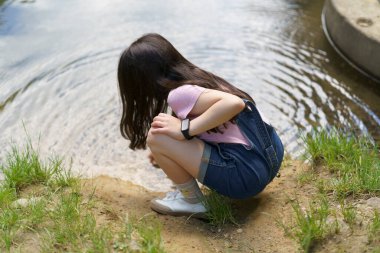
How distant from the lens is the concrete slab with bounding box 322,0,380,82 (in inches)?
186

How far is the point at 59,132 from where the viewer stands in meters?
3.99

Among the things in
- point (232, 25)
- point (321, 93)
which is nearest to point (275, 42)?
point (232, 25)

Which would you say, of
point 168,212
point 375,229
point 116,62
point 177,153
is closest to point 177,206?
point 168,212

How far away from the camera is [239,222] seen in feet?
8.84

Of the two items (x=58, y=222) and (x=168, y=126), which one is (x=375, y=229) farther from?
(x=58, y=222)

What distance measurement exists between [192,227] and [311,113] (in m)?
2.00

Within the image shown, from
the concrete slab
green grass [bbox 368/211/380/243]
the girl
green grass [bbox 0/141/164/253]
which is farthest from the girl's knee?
the concrete slab

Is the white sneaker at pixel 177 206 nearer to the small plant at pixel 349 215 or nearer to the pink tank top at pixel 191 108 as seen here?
the pink tank top at pixel 191 108

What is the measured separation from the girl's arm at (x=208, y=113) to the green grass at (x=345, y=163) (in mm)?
697

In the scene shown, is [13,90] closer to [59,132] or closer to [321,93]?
[59,132]

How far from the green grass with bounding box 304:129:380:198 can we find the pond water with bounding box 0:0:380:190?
2.26 ft

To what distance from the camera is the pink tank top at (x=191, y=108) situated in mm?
2543

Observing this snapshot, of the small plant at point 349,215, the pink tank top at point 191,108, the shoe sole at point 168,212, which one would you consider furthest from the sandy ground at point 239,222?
the pink tank top at point 191,108

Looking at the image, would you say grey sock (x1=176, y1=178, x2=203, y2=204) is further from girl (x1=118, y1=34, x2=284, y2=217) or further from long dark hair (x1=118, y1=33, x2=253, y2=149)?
long dark hair (x1=118, y1=33, x2=253, y2=149)
